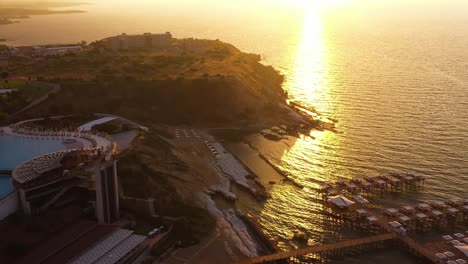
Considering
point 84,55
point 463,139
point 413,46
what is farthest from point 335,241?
point 413,46

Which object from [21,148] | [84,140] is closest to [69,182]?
[84,140]

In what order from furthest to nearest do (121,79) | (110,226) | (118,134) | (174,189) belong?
(121,79)
(118,134)
(174,189)
(110,226)

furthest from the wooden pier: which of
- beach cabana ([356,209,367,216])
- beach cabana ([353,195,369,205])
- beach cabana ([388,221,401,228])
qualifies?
beach cabana ([353,195,369,205])

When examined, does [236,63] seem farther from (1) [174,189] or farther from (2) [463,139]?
(1) [174,189]

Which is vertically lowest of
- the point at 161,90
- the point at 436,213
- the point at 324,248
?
the point at 324,248

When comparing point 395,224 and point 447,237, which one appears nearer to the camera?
point 447,237

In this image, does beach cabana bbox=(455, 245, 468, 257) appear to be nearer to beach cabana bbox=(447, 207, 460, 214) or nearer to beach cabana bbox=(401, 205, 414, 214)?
beach cabana bbox=(447, 207, 460, 214)

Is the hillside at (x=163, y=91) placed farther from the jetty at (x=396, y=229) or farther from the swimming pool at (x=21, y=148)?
the jetty at (x=396, y=229)

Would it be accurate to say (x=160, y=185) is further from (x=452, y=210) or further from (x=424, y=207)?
(x=452, y=210)
